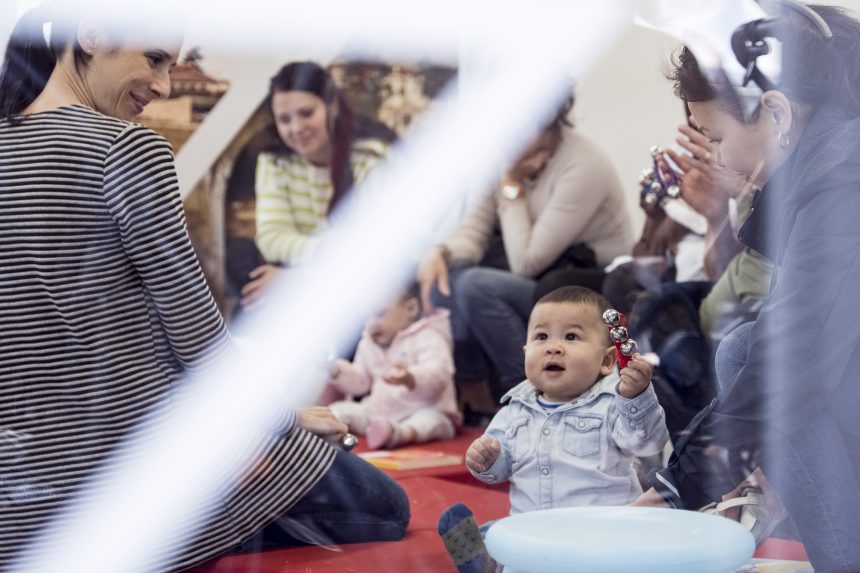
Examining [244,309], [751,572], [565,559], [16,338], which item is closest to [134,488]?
[16,338]

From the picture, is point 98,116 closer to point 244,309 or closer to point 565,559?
point 565,559

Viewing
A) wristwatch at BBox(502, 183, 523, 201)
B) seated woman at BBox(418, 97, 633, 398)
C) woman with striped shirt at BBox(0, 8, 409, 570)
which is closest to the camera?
woman with striped shirt at BBox(0, 8, 409, 570)

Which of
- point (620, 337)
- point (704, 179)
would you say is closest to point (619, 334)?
point (620, 337)

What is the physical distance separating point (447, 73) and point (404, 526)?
3.02ft

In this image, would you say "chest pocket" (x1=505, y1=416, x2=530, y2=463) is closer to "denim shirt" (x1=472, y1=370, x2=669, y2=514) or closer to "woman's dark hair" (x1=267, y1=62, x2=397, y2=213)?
"denim shirt" (x1=472, y1=370, x2=669, y2=514)

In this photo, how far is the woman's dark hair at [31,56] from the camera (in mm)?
1263

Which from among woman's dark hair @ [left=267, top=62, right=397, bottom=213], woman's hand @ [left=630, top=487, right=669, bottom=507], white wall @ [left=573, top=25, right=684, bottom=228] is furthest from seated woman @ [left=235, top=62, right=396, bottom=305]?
woman's hand @ [left=630, top=487, right=669, bottom=507]

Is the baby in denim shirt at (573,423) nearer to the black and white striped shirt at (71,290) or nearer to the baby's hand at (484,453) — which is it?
the baby's hand at (484,453)

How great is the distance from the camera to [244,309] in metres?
2.07

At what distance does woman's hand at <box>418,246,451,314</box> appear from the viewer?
219cm

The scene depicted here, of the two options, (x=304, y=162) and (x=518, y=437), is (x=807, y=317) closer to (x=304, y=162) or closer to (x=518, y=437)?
(x=518, y=437)

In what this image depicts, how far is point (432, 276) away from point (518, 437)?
0.88 m

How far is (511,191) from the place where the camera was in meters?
1.94

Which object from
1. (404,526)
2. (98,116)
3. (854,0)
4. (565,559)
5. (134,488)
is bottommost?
(404,526)
